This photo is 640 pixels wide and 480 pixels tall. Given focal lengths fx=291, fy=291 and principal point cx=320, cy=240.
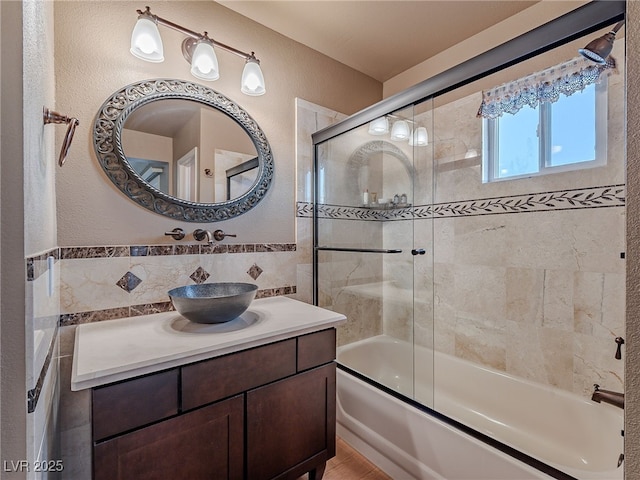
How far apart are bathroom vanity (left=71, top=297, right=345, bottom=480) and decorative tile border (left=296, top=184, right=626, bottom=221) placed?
974 millimetres

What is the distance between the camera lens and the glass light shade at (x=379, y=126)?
1.91 m

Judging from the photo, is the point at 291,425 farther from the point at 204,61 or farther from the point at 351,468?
the point at 204,61

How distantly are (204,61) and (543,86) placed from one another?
1.85 metres

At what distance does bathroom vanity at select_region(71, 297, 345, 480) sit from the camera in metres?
0.92

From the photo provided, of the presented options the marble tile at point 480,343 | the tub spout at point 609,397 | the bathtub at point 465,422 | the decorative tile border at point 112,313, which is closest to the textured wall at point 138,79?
the decorative tile border at point 112,313

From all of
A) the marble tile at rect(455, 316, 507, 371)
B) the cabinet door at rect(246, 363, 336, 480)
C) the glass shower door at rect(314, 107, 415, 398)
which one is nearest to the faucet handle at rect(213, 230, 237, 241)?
the glass shower door at rect(314, 107, 415, 398)

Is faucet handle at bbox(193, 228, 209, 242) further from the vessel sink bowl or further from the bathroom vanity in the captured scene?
the bathroom vanity

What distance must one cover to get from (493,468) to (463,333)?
999 mm

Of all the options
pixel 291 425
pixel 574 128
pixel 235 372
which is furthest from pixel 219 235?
pixel 574 128

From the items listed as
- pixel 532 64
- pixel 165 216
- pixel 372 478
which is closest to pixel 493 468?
pixel 372 478

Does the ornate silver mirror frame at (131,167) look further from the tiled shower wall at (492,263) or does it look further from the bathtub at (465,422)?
the bathtub at (465,422)

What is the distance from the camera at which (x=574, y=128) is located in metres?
1.64

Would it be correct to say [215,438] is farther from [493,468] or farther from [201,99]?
[201,99]

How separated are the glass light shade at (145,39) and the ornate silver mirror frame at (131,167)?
13 cm
